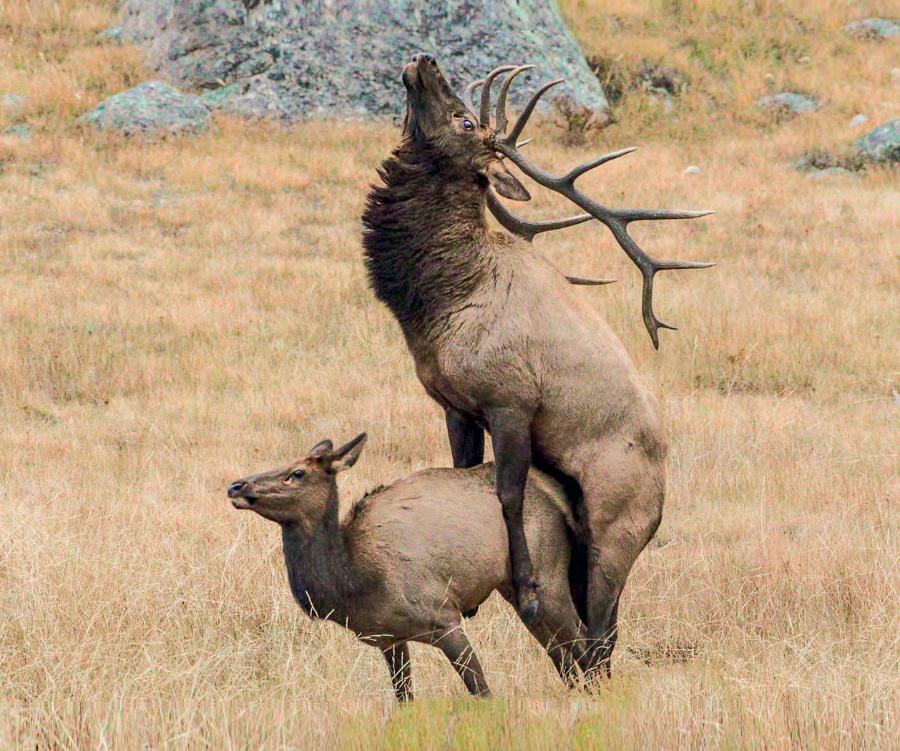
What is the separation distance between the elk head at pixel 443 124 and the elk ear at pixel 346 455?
3.58ft

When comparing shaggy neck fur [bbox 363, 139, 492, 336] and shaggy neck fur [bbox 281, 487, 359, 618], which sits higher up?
shaggy neck fur [bbox 363, 139, 492, 336]

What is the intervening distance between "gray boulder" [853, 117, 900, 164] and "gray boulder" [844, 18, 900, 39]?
7.15m

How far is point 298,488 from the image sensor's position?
15.2ft

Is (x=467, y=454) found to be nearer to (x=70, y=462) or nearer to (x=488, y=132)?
(x=488, y=132)

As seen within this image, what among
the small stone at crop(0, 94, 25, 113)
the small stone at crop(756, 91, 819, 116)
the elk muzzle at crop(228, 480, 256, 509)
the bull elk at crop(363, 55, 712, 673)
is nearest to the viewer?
the elk muzzle at crop(228, 480, 256, 509)

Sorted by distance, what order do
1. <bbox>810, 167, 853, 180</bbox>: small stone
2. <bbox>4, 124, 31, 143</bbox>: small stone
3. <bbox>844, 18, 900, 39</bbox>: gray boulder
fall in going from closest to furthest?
<bbox>810, 167, 853, 180</bbox>: small stone → <bbox>4, 124, 31, 143</bbox>: small stone → <bbox>844, 18, 900, 39</bbox>: gray boulder

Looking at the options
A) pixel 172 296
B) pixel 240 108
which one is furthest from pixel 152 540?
pixel 240 108

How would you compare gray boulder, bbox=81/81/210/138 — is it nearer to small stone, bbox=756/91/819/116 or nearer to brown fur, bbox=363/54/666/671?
small stone, bbox=756/91/819/116

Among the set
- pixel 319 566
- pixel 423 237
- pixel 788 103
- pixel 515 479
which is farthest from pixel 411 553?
pixel 788 103

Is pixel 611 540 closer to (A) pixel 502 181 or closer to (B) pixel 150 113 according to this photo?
(A) pixel 502 181

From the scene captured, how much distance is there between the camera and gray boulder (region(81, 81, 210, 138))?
19.7m

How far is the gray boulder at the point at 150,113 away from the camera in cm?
1970

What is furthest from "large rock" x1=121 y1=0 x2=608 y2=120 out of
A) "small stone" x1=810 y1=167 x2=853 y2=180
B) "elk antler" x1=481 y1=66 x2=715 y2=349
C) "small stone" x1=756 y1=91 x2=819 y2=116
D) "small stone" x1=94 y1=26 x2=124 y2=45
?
"elk antler" x1=481 y1=66 x2=715 y2=349

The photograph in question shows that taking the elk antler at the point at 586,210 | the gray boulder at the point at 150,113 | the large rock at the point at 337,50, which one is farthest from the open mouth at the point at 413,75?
the large rock at the point at 337,50
